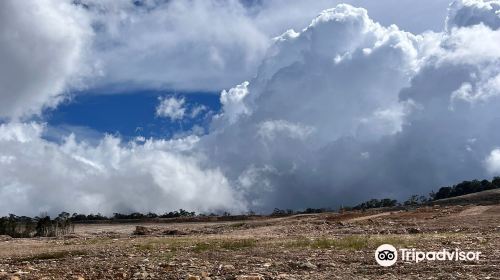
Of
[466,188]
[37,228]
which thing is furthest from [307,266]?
[466,188]

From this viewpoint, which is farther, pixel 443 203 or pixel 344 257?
pixel 443 203

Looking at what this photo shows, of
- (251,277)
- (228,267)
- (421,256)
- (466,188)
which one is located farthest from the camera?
(466,188)

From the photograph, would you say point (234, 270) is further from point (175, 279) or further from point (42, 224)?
point (42, 224)

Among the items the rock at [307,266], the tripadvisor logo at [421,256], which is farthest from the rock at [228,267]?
the tripadvisor logo at [421,256]

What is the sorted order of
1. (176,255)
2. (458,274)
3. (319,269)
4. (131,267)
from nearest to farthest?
(458,274)
(319,269)
(131,267)
(176,255)

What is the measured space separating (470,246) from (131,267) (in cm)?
951

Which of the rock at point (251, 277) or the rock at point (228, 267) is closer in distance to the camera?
the rock at point (251, 277)

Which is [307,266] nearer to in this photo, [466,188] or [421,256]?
[421,256]

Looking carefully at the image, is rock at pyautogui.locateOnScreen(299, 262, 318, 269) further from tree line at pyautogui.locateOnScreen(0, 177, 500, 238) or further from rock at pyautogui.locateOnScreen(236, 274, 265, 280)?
tree line at pyautogui.locateOnScreen(0, 177, 500, 238)

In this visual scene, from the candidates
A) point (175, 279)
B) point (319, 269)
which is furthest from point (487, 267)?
point (175, 279)

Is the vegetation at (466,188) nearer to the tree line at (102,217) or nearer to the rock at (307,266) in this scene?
the tree line at (102,217)

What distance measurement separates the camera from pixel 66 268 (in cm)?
1585

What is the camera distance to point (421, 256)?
1481 centimetres

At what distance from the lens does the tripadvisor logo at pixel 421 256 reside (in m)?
14.1
